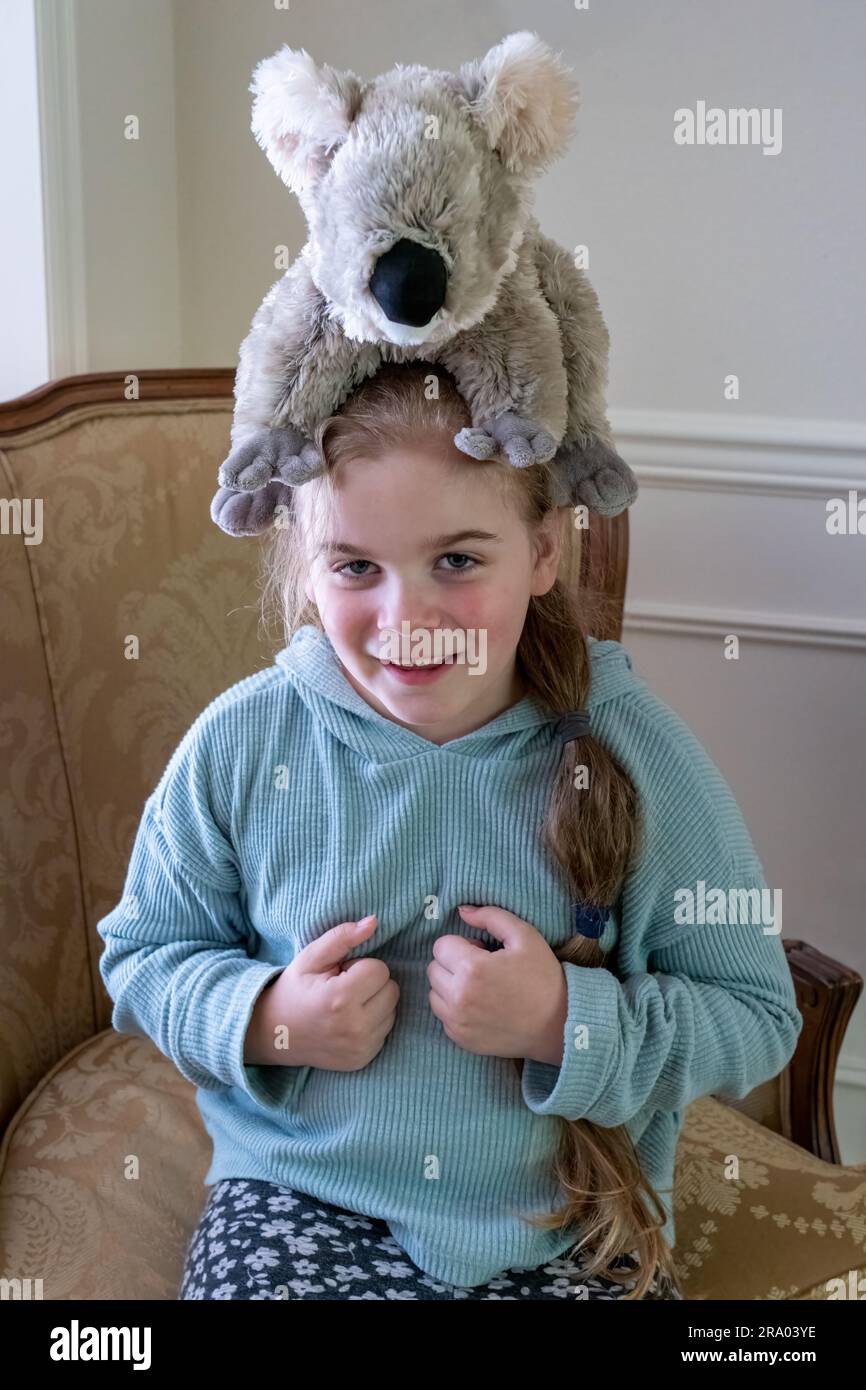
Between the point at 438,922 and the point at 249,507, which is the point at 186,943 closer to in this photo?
the point at 438,922

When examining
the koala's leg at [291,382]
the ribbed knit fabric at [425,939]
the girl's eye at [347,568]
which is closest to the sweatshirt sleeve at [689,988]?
the ribbed knit fabric at [425,939]

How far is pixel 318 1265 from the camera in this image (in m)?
1.07

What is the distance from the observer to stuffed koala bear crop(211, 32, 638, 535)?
0.91 meters

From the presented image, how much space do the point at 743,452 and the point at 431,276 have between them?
95 cm

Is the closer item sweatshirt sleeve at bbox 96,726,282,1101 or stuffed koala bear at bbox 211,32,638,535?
stuffed koala bear at bbox 211,32,638,535

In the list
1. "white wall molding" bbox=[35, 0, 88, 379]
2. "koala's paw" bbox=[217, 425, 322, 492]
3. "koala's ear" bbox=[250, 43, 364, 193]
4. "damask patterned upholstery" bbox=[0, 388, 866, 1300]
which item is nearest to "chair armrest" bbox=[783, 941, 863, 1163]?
"damask patterned upholstery" bbox=[0, 388, 866, 1300]

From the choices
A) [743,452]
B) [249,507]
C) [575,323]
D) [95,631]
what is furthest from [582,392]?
[743,452]

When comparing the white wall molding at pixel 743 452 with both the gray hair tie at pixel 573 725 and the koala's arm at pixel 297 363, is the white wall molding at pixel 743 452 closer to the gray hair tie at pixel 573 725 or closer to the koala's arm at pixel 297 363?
the gray hair tie at pixel 573 725

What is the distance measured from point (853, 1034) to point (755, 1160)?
0.67 meters

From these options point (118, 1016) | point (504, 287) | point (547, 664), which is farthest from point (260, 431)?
point (118, 1016)

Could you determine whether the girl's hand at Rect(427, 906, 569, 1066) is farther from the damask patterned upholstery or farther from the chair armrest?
the chair armrest

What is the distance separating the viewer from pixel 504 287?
0.98 m

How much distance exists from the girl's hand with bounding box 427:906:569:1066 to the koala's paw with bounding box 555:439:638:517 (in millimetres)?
332
